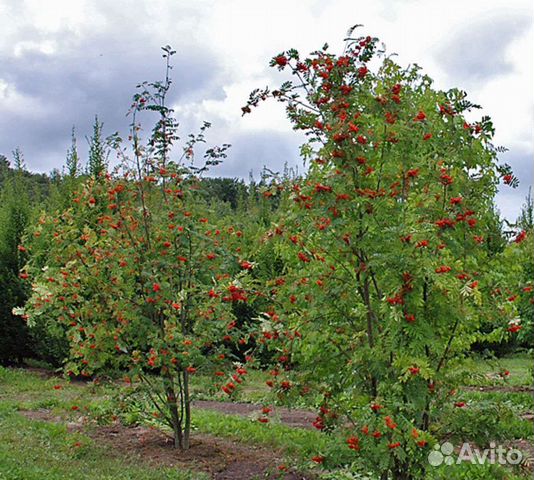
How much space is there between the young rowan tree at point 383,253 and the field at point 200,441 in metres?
0.39

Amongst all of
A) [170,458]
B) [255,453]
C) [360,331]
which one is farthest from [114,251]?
[360,331]

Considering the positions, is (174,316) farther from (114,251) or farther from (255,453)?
(255,453)

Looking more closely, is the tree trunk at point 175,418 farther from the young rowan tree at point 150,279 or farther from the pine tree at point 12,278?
the pine tree at point 12,278

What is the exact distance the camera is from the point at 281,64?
14.0 feet

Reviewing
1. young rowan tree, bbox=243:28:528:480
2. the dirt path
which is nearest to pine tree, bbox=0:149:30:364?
the dirt path

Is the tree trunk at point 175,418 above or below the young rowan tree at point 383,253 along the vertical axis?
below

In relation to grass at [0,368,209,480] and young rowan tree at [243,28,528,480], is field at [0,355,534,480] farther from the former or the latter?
young rowan tree at [243,28,528,480]

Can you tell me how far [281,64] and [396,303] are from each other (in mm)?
1792

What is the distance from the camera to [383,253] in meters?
4.00

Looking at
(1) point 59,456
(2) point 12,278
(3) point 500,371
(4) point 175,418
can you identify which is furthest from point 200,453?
(2) point 12,278

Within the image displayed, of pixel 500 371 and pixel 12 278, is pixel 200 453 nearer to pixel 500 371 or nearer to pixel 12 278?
pixel 500 371

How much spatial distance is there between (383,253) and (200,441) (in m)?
3.71

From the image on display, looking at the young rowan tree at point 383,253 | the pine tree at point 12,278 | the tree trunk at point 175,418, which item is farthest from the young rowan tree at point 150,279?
the pine tree at point 12,278

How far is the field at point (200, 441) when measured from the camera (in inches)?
169
